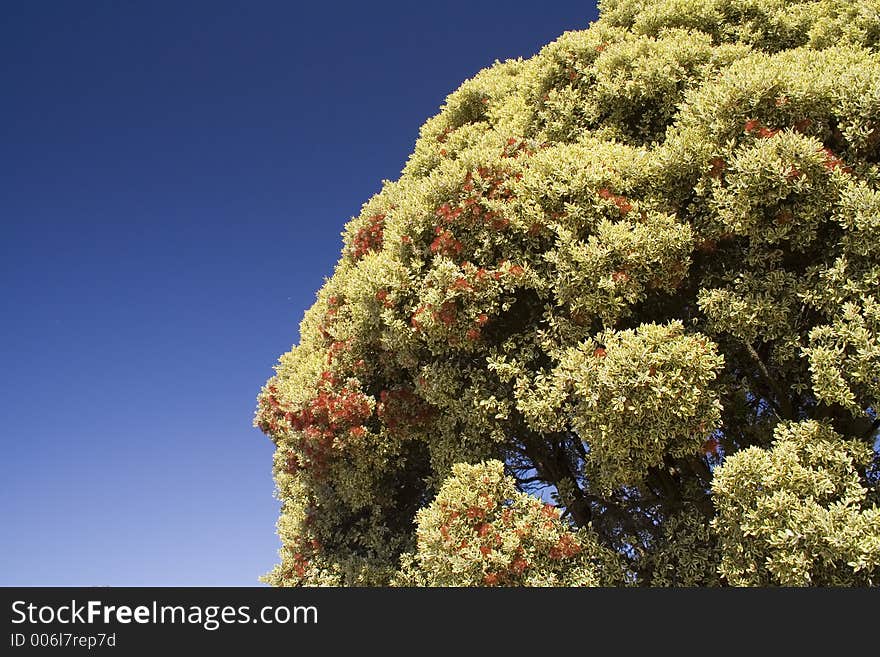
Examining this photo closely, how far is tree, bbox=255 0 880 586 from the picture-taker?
30.6 ft

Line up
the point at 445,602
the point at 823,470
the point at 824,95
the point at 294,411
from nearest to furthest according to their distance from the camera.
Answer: the point at 445,602 → the point at 823,470 → the point at 824,95 → the point at 294,411

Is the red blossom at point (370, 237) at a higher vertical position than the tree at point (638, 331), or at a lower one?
higher

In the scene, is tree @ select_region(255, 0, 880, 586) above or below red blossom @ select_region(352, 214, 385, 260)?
below

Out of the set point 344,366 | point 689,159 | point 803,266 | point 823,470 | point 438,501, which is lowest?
point 823,470

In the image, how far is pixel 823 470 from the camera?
29.5ft

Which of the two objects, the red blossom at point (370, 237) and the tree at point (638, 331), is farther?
the red blossom at point (370, 237)

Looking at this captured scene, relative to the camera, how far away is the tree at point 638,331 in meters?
9.32

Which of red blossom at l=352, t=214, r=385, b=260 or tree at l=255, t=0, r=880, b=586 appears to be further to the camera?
red blossom at l=352, t=214, r=385, b=260

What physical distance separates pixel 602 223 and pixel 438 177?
11.3 feet

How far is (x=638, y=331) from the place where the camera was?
984cm

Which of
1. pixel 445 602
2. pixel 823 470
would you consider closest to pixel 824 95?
pixel 823 470

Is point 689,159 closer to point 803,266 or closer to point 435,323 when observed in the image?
point 803,266

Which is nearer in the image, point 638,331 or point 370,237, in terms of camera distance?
point 638,331

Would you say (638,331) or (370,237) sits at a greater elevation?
(370,237)
